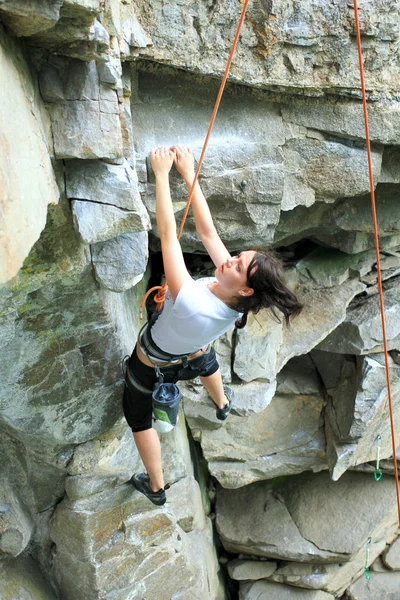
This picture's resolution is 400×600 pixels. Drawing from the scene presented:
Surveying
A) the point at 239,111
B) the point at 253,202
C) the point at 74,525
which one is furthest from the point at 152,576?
the point at 239,111

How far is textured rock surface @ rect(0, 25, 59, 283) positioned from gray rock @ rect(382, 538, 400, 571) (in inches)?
221

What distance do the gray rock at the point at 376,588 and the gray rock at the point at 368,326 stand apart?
9.18ft

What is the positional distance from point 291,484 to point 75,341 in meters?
3.67

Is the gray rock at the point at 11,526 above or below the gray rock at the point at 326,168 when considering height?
below

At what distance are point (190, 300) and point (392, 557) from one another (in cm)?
500

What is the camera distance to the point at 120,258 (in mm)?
2395

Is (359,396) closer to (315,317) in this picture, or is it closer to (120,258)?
(315,317)

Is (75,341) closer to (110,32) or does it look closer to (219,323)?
(219,323)

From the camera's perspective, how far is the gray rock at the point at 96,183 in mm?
2145

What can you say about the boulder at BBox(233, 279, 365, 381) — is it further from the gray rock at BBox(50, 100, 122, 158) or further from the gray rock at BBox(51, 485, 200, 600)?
the gray rock at BBox(50, 100, 122, 158)

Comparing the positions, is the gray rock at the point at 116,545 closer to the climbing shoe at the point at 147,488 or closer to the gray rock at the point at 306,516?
the climbing shoe at the point at 147,488

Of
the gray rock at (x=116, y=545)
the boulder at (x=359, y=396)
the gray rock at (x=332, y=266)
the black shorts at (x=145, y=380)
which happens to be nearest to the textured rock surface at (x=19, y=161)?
the black shorts at (x=145, y=380)

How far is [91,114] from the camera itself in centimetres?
202

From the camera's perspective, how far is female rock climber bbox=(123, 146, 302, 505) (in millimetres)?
2271
